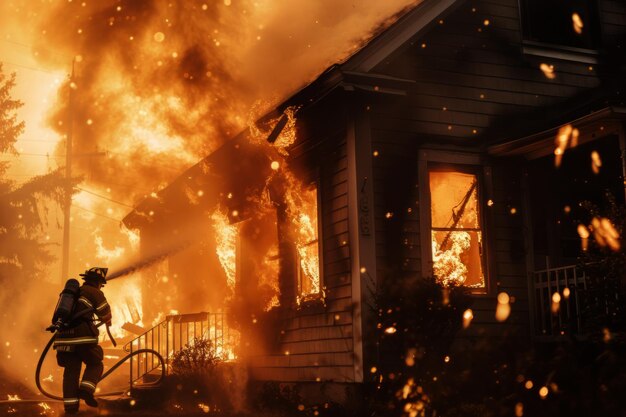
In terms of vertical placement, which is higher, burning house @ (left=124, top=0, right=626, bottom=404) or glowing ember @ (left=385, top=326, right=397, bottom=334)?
burning house @ (left=124, top=0, right=626, bottom=404)

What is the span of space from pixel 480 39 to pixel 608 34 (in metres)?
2.32

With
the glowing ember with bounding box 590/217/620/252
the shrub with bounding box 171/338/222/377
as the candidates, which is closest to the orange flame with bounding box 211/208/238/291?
the shrub with bounding box 171/338/222/377

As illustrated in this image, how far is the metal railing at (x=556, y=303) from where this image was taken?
31.4ft

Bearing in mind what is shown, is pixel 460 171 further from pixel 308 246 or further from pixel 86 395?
pixel 86 395

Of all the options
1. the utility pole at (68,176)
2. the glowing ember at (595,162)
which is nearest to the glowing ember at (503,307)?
the glowing ember at (595,162)

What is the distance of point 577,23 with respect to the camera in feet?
39.5

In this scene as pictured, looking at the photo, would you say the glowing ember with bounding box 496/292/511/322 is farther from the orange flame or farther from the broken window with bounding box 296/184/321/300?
the orange flame

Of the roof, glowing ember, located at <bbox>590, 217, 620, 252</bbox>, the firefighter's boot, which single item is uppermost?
the roof

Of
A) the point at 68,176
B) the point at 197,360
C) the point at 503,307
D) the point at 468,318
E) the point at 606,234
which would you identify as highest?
the point at 68,176

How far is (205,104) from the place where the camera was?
571 inches

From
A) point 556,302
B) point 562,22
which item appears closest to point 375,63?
point 562,22

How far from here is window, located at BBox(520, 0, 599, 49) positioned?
11797 millimetres

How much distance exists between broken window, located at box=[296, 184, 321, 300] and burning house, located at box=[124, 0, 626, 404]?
0.09 feet

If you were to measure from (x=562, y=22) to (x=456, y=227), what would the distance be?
3957mm
